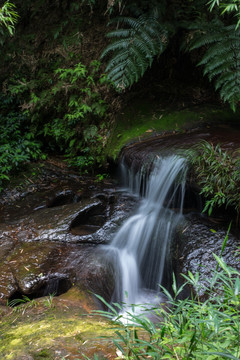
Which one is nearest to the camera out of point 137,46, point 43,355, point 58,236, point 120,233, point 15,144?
point 43,355

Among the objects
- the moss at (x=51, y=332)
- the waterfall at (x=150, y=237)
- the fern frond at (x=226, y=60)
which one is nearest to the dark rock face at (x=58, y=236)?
the waterfall at (x=150, y=237)

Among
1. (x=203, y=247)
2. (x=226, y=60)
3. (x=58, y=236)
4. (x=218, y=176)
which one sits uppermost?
(x=226, y=60)

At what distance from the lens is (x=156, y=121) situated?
535 centimetres

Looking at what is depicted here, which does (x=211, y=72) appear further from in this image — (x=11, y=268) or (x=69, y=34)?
(x=11, y=268)

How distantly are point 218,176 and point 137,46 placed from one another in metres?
2.76

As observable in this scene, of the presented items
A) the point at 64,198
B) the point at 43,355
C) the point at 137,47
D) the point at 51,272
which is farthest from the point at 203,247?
the point at 137,47

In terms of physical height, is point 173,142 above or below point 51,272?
above

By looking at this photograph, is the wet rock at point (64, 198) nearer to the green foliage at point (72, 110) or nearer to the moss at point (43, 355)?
the green foliage at point (72, 110)

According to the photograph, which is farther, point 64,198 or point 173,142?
point 64,198

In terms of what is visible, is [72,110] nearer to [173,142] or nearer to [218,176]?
[173,142]

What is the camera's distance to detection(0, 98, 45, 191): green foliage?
17.3 ft

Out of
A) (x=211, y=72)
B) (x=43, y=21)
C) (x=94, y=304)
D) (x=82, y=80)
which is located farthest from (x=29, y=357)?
(x=43, y=21)

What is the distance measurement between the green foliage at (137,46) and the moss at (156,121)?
75cm

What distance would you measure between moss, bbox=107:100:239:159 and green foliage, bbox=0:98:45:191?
1.57 metres
